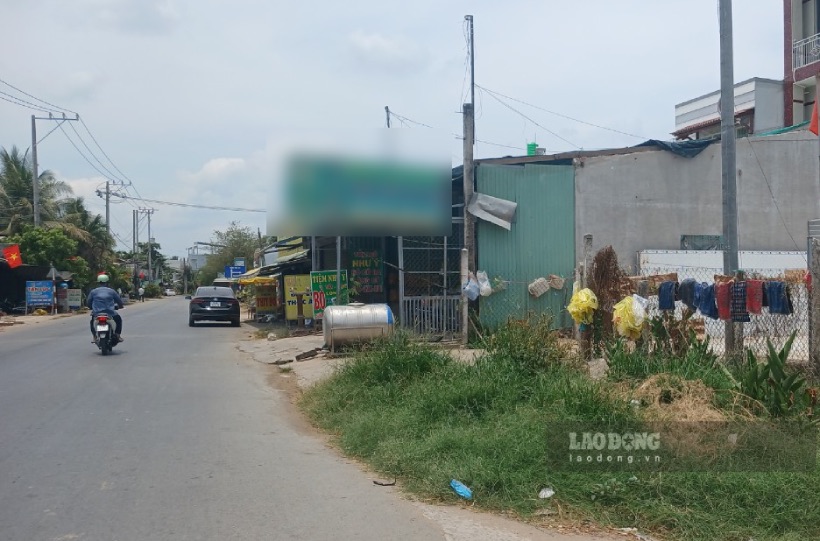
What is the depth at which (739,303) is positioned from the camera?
7.96 m

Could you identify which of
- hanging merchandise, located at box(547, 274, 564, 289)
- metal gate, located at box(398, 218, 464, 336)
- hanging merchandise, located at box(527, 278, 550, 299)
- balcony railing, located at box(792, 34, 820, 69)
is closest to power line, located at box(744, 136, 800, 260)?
hanging merchandise, located at box(547, 274, 564, 289)

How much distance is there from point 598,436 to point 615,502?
30.8 inches

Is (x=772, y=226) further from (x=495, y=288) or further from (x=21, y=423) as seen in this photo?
(x=21, y=423)

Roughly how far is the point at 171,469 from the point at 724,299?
615 cm

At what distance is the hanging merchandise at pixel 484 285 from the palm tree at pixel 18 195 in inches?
1349

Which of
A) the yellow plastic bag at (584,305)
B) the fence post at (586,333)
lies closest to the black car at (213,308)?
the fence post at (586,333)

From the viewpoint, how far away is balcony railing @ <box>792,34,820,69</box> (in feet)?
71.1

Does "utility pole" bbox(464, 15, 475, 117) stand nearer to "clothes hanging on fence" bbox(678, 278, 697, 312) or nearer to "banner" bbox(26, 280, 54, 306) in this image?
"clothes hanging on fence" bbox(678, 278, 697, 312)

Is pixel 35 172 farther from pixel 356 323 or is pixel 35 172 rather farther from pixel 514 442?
pixel 514 442

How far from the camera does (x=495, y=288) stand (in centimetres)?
1547

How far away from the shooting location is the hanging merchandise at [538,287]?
15.6 metres

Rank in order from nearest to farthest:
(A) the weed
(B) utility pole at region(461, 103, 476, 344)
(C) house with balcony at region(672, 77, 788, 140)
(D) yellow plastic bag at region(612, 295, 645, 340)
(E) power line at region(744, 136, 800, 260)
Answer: (A) the weed → (D) yellow plastic bag at region(612, 295, 645, 340) → (B) utility pole at region(461, 103, 476, 344) → (E) power line at region(744, 136, 800, 260) → (C) house with balcony at region(672, 77, 788, 140)

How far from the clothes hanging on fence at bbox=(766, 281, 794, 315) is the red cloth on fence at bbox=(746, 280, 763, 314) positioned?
0.27 feet

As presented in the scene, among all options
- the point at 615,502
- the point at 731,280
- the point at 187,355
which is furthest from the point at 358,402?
the point at 187,355
